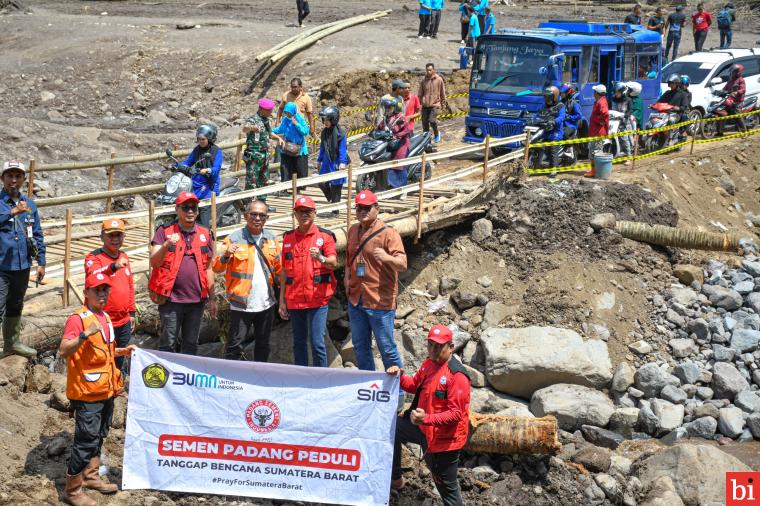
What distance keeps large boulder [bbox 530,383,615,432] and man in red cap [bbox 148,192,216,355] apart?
4497mm

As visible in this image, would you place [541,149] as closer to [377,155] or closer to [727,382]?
[377,155]

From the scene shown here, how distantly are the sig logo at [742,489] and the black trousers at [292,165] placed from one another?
264 inches

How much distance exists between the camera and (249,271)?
9367 mm

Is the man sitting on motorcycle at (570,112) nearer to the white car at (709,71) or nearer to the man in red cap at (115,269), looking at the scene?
the white car at (709,71)

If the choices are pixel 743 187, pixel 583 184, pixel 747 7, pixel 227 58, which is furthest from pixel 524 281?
pixel 747 7

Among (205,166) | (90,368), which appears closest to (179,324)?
(90,368)

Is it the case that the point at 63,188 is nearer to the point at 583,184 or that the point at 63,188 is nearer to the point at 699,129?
the point at 583,184

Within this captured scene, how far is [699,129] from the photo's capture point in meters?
20.7

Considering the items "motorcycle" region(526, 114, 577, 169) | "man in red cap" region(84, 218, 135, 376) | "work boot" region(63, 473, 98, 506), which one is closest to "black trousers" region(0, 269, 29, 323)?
"man in red cap" region(84, 218, 135, 376)

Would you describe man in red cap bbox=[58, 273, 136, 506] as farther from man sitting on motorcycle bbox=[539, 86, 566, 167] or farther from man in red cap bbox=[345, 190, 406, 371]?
man sitting on motorcycle bbox=[539, 86, 566, 167]

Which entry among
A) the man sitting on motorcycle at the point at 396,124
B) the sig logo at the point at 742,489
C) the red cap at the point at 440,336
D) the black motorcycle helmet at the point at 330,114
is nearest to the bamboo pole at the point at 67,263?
the red cap at the point at 440,336

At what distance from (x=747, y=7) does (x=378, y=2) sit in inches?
551

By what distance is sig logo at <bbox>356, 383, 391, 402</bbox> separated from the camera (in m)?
8.32

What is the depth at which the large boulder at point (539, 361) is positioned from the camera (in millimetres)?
12188
